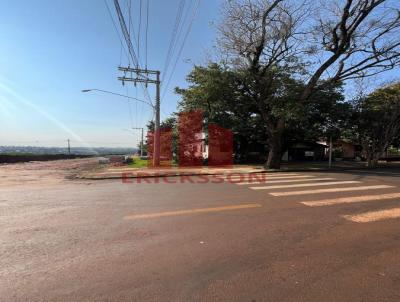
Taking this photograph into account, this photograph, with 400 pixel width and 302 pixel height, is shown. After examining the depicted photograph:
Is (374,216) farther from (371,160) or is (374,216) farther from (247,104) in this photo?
(371,160)

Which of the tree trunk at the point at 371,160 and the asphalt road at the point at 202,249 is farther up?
the tree trunk at the point at 371,160

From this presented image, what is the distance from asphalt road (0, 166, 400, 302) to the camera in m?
3.93

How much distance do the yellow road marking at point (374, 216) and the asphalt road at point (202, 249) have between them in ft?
0.07

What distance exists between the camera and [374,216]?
760 centimetres

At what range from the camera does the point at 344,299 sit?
12.2ft

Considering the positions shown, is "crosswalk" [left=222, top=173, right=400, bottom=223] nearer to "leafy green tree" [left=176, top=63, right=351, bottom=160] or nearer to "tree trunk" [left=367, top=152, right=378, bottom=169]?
"leafy green tree" [left=176, top=63, right=351, bottom=160]

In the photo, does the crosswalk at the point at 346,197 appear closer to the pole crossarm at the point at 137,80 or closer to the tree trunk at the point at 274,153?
the tree trunk at the point at 274,153

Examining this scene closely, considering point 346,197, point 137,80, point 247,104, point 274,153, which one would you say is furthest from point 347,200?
point 137,80

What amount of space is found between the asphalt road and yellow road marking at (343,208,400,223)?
22mm

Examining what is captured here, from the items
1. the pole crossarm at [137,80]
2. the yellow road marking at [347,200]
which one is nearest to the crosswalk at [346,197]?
the yellow road marking at [347,200]

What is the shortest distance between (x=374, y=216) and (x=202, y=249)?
448 cm

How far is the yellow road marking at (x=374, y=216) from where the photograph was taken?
7306mm

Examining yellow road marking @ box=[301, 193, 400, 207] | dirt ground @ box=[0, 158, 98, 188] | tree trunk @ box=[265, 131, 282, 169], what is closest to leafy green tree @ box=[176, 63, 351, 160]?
tree trunk @ box=[265, 131, 282, 169]

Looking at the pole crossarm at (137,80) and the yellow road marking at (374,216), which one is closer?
the yellow road marking at (374,216)
